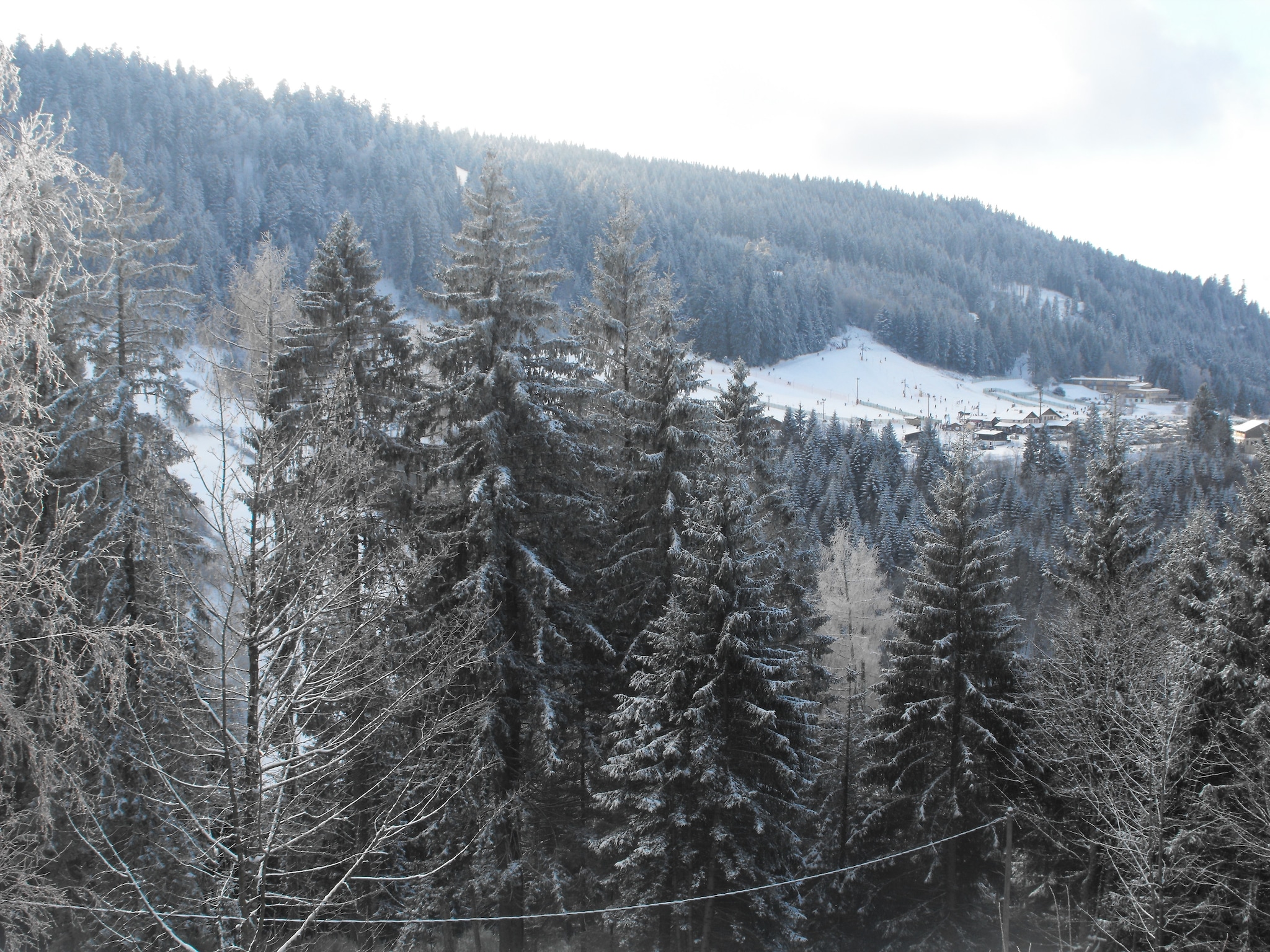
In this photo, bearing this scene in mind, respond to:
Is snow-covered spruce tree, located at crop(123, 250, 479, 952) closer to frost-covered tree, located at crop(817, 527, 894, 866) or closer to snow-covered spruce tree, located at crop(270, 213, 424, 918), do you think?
snow-covered spruce tree, located at crop(270, 213, 424, 918)

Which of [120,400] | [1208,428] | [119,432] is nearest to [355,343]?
→ [120,400]

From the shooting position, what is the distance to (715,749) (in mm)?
13039

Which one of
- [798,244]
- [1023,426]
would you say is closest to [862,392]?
[1023,426]

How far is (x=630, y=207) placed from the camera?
59.1 feet

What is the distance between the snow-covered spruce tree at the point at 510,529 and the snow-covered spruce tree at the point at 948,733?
24.2 ft

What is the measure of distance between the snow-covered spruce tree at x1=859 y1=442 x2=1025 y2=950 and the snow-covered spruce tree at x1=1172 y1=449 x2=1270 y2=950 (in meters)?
3.36

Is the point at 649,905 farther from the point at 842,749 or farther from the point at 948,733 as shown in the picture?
the point at 842,749

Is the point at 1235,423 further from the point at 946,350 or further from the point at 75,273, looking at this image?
the point at 75,273

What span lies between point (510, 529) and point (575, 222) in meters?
118

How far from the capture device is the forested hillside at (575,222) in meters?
93.8

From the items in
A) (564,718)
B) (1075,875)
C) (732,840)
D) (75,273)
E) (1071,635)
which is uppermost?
(75,273)

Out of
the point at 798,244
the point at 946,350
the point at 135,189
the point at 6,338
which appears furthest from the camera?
the point at 798,244

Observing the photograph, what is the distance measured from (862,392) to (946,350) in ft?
123

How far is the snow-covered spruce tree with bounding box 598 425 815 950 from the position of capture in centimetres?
1302
